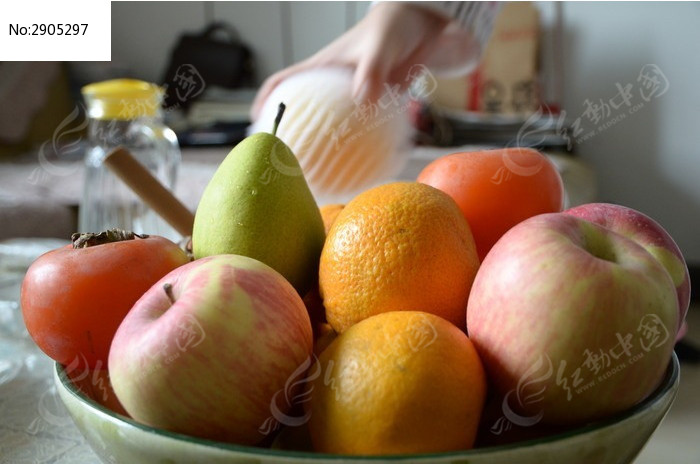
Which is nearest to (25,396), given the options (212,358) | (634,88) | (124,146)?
(212,358)

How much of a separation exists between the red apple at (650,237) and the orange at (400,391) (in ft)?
0.38

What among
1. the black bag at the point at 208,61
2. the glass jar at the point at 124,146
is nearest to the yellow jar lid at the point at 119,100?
the glass jar at the point at 124,146

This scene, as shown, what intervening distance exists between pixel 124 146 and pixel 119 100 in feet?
0.42

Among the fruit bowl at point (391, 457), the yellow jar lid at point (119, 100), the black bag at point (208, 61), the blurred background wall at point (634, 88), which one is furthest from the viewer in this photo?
the black bag at point (208, 61)

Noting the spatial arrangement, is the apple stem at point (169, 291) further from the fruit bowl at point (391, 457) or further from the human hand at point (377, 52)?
the human hand at point (377, 52)

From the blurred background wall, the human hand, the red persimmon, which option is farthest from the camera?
the blurred background wall

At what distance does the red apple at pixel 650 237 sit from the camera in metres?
0.34

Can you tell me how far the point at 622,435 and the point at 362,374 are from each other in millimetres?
113

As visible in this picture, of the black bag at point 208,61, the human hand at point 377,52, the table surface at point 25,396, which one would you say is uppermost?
the human hand at point 377,52

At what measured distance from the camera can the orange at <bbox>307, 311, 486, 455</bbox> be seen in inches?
10.6

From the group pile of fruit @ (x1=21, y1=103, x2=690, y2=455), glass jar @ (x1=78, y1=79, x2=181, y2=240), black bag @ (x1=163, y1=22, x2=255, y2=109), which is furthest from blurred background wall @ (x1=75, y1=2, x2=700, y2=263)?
pile of fruit @ (x1=21, y1=103, x2=690, y2=455)

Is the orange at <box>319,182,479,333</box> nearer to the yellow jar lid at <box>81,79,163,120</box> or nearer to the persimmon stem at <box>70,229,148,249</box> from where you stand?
the persimmon stem at <box>70,229,148,249</box>

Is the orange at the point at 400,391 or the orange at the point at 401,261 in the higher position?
the orange at the point at 401,261

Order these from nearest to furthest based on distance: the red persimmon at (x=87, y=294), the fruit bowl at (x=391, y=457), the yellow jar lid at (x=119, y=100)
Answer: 1. the fruit bowl at (x=391, y=457)
2. the red persimmon at (x=87, y=294)
3. the yellow jar lid at (x=119, y=100)
